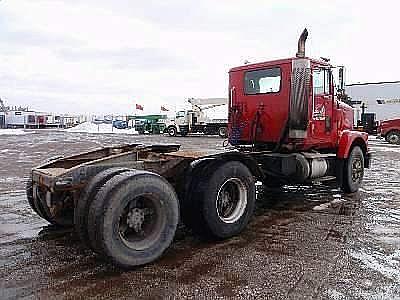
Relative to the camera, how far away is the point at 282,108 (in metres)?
7.77

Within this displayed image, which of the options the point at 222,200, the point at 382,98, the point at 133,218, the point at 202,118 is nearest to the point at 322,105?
the point at 222,200

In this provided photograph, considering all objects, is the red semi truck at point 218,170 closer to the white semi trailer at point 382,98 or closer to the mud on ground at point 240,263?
Result: the mud on ground at point 240,263

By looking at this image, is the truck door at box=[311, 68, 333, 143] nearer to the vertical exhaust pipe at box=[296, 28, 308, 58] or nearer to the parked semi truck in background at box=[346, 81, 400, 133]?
the vertical exhaust pipe at box=[296, 28, 308, 58]

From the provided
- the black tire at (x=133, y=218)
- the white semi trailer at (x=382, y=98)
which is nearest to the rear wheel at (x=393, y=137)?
the white semi trailer at (x=382, y=98)

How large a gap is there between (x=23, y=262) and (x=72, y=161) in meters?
1.63

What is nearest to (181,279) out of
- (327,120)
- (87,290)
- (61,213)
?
(87,290)

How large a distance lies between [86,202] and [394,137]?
2731cm

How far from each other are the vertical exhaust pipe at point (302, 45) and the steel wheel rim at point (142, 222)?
14.5 feet

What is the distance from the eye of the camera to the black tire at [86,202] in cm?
434

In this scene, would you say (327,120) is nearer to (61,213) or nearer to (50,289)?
(61,213)

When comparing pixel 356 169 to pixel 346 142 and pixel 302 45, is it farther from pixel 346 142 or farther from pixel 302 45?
pixel 302 45

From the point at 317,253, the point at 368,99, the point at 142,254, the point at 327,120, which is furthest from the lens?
the point at 368,99

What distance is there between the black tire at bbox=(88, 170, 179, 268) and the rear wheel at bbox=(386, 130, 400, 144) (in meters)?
26.3

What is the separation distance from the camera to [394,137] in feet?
90.8
